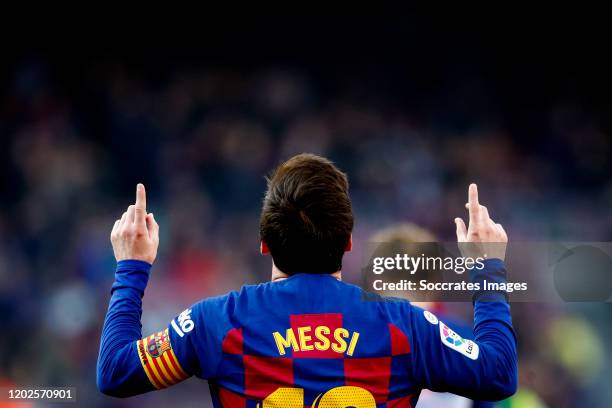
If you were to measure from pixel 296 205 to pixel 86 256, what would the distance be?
5.34 m

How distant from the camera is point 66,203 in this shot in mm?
6852

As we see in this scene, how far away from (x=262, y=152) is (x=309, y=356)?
5.86 meters

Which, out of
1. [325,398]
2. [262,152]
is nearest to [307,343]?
[325,398]

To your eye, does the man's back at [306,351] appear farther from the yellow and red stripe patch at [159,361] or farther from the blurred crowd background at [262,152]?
the blurred crowd background at [262,152]

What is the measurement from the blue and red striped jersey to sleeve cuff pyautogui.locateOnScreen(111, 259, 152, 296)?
130 millimetres

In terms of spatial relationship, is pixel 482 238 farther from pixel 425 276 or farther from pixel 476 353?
pixel 425 276

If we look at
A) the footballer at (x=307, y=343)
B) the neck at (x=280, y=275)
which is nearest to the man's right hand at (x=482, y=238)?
the footballer at (x=307, y=343)

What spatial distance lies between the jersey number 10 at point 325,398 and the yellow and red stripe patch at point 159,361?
0.21 metres

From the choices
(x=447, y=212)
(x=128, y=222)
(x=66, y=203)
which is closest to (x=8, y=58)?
(x=66, y=203)

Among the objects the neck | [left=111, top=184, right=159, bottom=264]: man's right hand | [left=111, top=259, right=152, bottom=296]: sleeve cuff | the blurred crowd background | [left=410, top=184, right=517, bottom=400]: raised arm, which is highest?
the blurred crowd background

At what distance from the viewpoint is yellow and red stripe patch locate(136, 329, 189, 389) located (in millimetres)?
1498

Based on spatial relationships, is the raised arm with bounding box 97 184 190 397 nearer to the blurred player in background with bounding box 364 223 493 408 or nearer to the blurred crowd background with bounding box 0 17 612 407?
the blurred player in background with bounding box 364 223 493 408

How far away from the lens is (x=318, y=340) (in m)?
1.51

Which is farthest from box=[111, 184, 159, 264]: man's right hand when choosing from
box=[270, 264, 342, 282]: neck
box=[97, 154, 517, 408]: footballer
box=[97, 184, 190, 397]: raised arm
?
box=[270, 264, 342, 282]: neck
